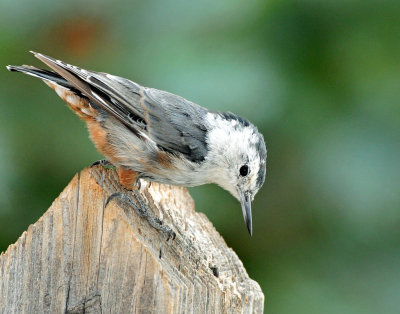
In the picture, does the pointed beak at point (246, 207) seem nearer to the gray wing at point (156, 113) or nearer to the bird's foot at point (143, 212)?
the gray wing at point (156, 113)

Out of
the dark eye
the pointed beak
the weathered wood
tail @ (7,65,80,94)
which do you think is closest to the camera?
the weathered wood

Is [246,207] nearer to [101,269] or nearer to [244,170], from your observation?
[244,170]

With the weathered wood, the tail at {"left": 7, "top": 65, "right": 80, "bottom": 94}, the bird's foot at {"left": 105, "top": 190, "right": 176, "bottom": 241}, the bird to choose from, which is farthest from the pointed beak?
the tail at {"left": 7, "top": 65, "right": 80, "bottom": 94}

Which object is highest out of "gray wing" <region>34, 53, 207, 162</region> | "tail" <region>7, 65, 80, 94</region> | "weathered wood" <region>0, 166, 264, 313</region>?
"tail" <region>7, 65, 80, 94</region>

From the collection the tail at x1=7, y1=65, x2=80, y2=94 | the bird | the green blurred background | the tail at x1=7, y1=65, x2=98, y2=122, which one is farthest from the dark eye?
the tail at x1=7, y1=65, x2=80, y2=94

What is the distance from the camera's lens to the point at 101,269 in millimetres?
2414

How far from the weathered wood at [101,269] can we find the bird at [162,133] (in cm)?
75

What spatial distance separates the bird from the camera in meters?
3.32

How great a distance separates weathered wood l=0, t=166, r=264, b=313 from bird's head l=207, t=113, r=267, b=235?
0.91 meters

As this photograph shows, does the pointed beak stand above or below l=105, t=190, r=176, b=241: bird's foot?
above

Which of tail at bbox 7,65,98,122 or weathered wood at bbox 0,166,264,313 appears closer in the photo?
weathered wood at bbox 0,166,264,313

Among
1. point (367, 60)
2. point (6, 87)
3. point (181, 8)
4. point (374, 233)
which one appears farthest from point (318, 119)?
point (6, 87)

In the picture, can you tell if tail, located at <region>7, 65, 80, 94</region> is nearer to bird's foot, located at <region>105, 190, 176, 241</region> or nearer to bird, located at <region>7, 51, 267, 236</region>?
bird, located at <region>7, 51, 267, 236</region>

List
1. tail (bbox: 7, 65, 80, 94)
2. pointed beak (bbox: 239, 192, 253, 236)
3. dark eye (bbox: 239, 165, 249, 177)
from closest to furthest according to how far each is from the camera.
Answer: tail (bbox: 7, 65, 80, 94) → pointed beak (bbox: 239, 192, 253, 236) → dark eye (bbox: 239, 165, 249, 177)
